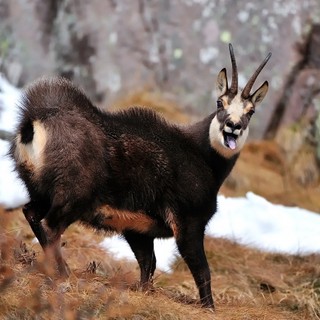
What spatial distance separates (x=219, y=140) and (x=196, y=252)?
0.97m

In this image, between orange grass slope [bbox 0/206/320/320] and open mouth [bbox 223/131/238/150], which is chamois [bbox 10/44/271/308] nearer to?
open mouth [bbox 223/131/238/150]

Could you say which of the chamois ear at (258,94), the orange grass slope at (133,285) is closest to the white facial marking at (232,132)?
the chamois ear at (258,94)

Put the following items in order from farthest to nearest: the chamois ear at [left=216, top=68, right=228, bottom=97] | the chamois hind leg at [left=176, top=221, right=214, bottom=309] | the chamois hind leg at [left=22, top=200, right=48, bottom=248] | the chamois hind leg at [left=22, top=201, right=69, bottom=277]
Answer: the chamois ear at [left=216, top=68, right=228, bottom=97], the chamois hind leg at [left=176, top=221, right=214, bottom=309], the chamois hind leg at [left=22, top=200, right=48, bottom=248], the chamois hind leg at [left=22, top=201, right=69, bottom=277]

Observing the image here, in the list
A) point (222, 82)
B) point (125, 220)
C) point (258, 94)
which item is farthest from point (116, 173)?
point (258, 94)

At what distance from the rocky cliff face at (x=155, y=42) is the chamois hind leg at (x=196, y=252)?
5813 mm

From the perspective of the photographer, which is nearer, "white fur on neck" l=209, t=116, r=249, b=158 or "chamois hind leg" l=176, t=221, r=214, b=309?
"chamois hind leg" l=176, t=221, r=214, b=309

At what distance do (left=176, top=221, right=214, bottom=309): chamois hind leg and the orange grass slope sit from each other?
0.47 ft

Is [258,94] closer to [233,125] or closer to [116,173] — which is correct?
[233,125]

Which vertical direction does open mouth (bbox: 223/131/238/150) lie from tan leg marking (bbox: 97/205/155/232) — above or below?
above

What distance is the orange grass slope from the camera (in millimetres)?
5691

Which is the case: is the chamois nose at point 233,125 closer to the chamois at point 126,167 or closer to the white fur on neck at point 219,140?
the chamois at point 126,167

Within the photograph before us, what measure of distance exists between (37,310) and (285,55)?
9386 millimetres

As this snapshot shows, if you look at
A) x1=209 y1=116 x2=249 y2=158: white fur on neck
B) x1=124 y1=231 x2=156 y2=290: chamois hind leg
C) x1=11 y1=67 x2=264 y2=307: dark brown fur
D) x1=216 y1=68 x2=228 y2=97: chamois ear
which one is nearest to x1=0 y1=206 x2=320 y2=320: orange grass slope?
x1=124 y1=231 x2=156 y2=290: chamois hind leg

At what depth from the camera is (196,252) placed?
24.5ft
